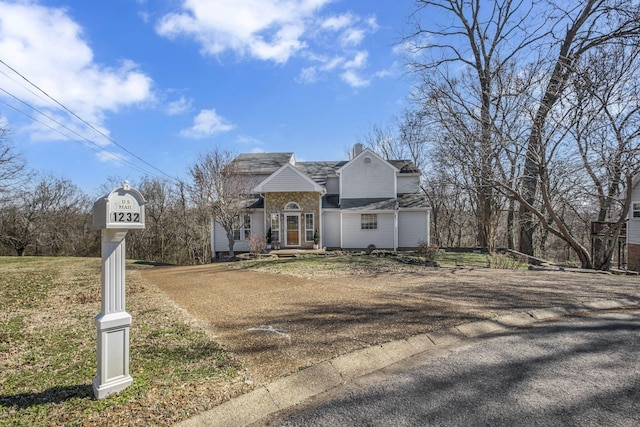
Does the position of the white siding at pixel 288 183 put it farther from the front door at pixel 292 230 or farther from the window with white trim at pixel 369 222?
the window with white trim at pixel 369 222

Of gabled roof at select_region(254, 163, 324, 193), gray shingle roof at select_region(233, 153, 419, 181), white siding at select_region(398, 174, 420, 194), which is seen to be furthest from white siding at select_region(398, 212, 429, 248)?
gabled roof at select_region(254, 163, 324, 193)

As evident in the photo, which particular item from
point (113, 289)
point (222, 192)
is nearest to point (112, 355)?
point (113, 289)

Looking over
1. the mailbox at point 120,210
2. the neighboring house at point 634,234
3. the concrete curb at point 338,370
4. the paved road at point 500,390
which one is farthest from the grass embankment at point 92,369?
the neighboring house at point 634,234

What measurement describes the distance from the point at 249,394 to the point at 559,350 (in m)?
3.61

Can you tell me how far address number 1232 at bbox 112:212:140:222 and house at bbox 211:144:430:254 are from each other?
15.6 metres

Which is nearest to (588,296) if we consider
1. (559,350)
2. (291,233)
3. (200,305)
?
(559,350)

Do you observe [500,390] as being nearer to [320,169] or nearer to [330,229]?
[330,229]

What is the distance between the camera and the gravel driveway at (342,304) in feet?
13.3

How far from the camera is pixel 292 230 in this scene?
62.9 feet

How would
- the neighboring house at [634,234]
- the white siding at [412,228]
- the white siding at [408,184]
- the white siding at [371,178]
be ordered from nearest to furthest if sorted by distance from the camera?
the neighboring house at [634,234] < the white siding at [412,228] < the white siding at [371,178] < the white siding at [408,184]

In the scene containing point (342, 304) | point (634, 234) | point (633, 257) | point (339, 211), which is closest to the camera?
point (342, 304)

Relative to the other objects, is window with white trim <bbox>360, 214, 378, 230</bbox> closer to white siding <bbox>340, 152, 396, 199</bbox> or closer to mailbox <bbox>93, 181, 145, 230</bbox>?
white siding <bbox>340, 152, 396, 199</bbox>

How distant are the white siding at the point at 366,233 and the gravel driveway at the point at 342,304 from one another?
379 inches

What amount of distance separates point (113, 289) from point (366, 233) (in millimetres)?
17427
